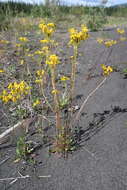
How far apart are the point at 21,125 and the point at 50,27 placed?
1139mm

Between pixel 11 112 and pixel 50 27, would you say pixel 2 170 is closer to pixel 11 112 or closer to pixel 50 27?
pixel 11 112

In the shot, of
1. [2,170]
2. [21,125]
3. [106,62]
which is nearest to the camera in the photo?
[2,170]

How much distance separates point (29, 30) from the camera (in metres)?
7.59

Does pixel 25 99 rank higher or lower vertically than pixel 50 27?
lower

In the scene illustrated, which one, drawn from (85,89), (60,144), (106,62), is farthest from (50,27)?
(106,62)

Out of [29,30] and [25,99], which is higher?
[29,30]

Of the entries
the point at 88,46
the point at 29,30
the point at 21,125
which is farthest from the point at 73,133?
the point at 29,30

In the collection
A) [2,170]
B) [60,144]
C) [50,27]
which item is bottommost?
[2,170]

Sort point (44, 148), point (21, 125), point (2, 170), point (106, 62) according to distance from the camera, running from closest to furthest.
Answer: point (2, 170), point (44, 148), point (21, 125), point (106, 62)

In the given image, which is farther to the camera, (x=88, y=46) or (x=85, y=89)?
(x=88, y=46)

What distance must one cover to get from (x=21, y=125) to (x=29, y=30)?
5.48m

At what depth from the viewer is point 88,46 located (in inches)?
240

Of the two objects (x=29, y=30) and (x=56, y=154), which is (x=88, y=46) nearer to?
(x=29, y=30)

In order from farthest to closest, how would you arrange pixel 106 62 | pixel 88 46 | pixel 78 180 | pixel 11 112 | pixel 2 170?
pixel 88 46
pixel 106 62
pixel 11 112
pixel 2 170
pixel 78 180
